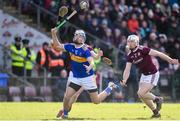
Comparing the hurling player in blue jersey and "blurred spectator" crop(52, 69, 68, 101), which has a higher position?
the hurling player in blue jersey

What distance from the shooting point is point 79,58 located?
60.7ft

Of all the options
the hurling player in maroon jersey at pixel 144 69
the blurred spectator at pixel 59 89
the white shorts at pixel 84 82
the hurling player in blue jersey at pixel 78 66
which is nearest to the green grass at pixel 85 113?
the hurling player in maroon jersey at pixel 144 69

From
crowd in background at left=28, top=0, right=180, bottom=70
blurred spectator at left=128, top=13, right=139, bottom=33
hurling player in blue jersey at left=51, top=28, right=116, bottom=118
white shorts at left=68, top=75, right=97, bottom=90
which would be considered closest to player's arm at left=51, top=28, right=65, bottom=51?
hurling player in blue jersey at left=51, top=28, right=116, bottom=118

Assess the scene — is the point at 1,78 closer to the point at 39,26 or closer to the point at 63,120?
the point at 39,26

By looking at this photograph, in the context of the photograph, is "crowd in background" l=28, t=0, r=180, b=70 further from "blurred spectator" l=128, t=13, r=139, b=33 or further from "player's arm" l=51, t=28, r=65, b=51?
"player's arm" l=51, t=28, r=65, b=51

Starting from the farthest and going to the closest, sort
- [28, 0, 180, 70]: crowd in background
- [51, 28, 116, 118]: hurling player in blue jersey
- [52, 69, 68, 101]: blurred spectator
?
1. [28, 0, 180, 70]: crowd in background
2. [52, 69, 68, 101]: blurred spectator
3. [51, 28, 116, 118]: hurling player in blue jersey

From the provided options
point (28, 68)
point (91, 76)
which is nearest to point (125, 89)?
point (28, 68)

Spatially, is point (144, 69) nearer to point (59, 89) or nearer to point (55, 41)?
point (55, 41)

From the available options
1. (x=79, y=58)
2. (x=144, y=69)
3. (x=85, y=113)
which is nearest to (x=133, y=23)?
(x=85, y=113)

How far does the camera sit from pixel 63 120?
17.5 meters

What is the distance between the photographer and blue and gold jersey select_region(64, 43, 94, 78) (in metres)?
18.4

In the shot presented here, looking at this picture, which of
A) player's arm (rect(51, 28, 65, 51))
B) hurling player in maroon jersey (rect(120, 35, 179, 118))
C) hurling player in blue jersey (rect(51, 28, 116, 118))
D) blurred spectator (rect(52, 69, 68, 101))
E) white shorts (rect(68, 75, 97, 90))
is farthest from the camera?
blurred spectator (rect(52, 69, 68, 101))

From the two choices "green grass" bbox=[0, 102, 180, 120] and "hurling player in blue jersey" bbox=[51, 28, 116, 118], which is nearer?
"hurling player in blue jersey" bbox=[51, 28, 116, 118]

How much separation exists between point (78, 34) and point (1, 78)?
400 inches
